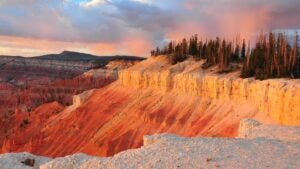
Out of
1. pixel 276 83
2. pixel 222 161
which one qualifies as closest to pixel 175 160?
pixel 222 161

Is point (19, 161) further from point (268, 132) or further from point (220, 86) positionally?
point (220, 86)

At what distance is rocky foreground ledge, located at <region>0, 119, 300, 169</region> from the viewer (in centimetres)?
1445

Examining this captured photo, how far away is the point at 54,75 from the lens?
577 feet

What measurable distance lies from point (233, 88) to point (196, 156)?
1164 inches

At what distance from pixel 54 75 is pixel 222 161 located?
544ft

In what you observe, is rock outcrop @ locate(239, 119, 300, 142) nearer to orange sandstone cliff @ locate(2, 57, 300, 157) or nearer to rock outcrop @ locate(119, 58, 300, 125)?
rock outcrop @ locate(119, 58, 300, 125)

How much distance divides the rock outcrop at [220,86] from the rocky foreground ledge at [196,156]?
14558mm

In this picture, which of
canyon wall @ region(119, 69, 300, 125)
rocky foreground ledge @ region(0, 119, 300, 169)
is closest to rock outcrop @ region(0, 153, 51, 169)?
rocky foreground ledge @ region(0, 119, 300, 169)

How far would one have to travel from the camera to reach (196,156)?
14984 mm

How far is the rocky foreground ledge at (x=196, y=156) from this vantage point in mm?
14445

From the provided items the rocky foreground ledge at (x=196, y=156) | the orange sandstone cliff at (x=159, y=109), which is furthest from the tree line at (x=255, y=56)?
the rocky foreground ledge at (x=196, y=156)

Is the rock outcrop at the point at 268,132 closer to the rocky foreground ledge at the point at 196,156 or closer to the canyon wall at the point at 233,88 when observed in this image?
the rocky foreground ledge at the point at 196,156

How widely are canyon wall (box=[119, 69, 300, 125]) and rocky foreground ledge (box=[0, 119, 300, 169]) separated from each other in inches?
568

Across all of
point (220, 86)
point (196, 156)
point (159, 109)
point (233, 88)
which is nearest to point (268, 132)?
point (196, 156)
